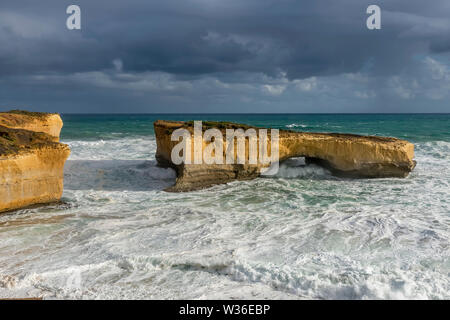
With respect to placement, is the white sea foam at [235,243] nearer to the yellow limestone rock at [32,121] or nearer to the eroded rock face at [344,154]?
the eroded rock face at [344,154]

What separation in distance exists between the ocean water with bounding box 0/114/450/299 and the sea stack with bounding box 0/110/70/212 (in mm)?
290

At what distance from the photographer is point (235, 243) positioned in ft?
18.9

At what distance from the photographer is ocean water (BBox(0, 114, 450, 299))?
14.4ft

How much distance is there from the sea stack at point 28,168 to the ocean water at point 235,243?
290mm

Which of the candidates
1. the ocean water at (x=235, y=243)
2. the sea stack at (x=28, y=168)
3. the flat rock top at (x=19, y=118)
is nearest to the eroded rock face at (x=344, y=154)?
the ocean water at (x=235, y=243)

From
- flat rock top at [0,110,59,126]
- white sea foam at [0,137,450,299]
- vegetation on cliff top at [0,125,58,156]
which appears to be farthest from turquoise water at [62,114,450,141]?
white sea foam at [0,137,450,299]

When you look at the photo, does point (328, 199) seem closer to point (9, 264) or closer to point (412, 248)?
point (412, 248)

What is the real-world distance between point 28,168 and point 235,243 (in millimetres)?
4621

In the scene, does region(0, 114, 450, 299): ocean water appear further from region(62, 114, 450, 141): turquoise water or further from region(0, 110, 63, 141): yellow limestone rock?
region(62, 114, 450, 141): turquoise water

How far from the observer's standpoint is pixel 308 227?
652cm

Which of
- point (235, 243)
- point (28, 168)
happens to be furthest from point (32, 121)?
point (235, 243)

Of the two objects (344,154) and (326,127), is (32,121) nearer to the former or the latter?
(344,154)
